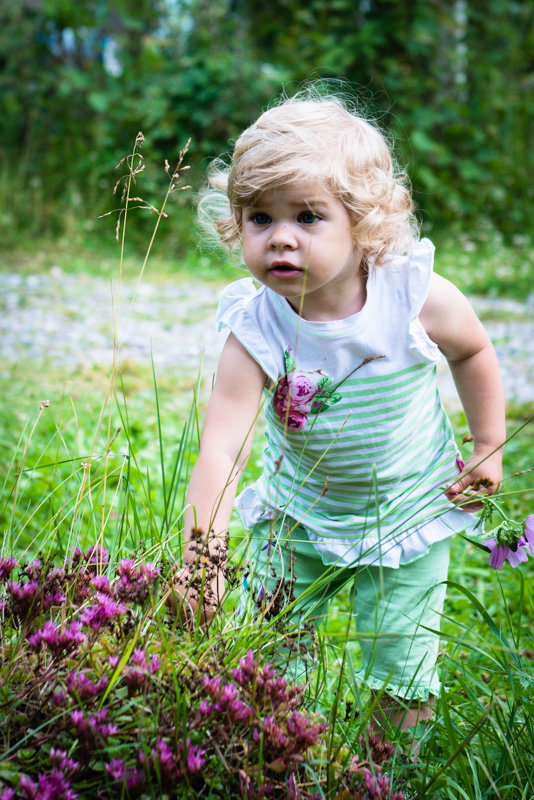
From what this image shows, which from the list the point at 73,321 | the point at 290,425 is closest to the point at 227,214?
the point at 290,425

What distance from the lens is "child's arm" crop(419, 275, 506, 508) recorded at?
2002 mm

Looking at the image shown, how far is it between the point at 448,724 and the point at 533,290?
6.37 meters

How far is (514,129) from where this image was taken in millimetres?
9836

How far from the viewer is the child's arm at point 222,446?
1.70m

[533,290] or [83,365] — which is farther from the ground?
[533,290]

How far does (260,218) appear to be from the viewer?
1.84 metres

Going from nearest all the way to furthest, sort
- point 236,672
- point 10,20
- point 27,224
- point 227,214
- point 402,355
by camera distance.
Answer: point 236,672 → point 402,355 → point 227,214 → point 27,224 → point 10,20

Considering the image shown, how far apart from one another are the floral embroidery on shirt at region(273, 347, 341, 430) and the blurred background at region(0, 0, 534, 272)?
7300mm

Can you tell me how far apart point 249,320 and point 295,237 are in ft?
1.00

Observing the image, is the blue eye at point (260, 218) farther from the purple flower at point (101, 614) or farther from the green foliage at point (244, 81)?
the green foliage at point (244, 81)

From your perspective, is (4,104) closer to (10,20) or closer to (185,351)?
(10,20)

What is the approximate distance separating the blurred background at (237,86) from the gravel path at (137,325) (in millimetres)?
1820

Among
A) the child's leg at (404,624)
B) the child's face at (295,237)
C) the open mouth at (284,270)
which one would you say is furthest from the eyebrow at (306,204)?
the child's leg at (404,624)

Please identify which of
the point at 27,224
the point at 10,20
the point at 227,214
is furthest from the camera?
the point at 10,20
